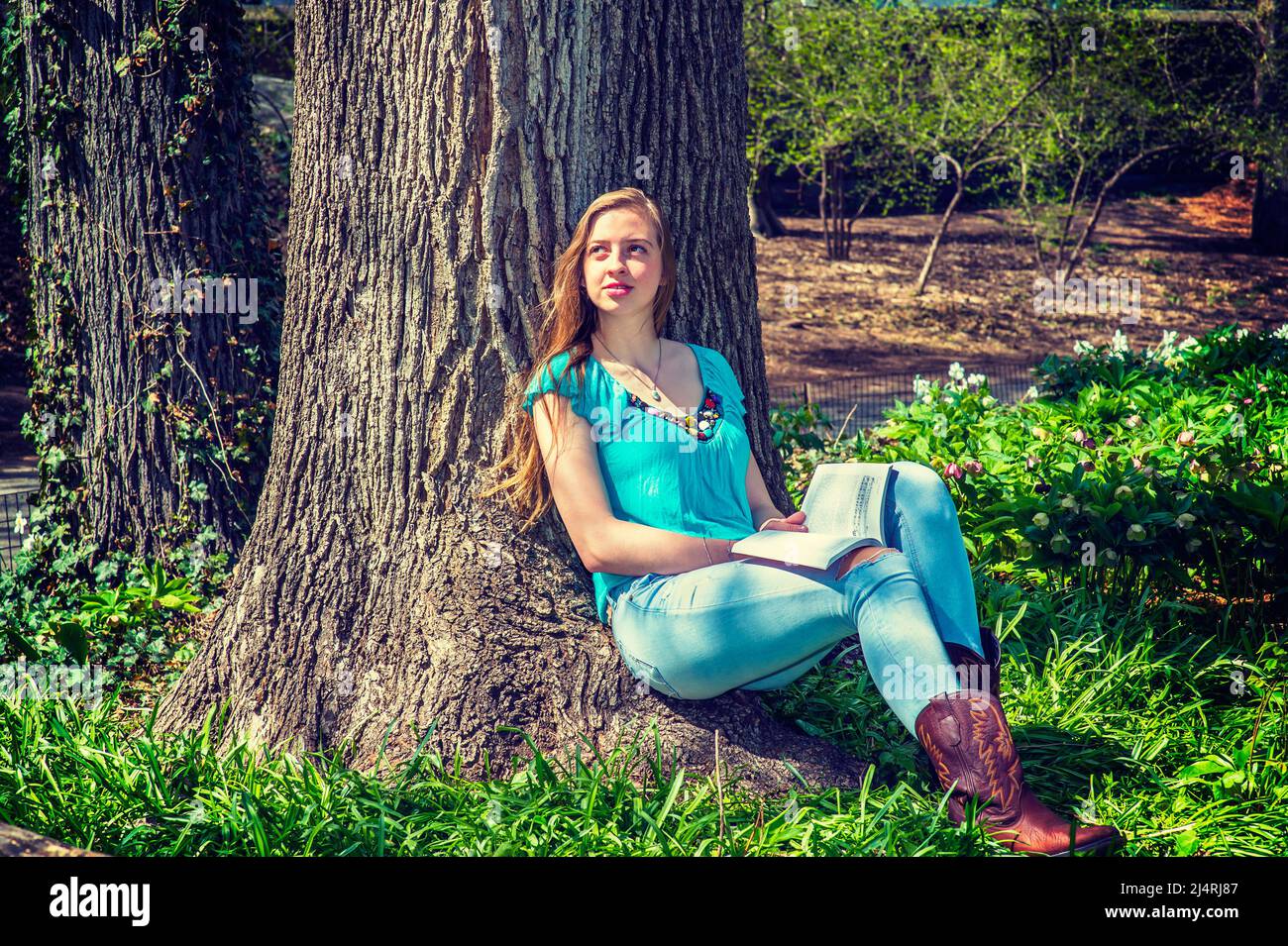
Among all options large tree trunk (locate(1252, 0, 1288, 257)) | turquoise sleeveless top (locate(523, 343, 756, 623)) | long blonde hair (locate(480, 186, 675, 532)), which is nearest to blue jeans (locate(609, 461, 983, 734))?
turquoise sleeveless top (locate(523, 343, 756, 623))

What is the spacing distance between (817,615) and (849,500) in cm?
41

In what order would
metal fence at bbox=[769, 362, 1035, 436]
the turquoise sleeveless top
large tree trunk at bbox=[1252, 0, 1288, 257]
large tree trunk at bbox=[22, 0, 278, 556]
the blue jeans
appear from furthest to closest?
large tree trunk at bbox=[1252, 0, 1288, 257], metal fence at bbox=[769, 362, 1035, 436], large tree trunk at bbox=[22, 0, 278, 556], the turquoise sleeveless top, the blue jeans

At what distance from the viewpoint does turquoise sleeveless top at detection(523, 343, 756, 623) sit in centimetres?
375

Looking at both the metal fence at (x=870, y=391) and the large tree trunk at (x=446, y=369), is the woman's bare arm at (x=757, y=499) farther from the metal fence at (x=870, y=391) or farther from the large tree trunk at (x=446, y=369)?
the metal fence at (x=870, y=391)

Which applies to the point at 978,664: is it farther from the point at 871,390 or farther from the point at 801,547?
the point at 871,390

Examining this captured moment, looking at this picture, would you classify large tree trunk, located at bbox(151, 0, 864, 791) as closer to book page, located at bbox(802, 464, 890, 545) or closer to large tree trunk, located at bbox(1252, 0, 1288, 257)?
book page, located at bbox(802, 464, 890, 545)

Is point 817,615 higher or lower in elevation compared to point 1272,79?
lower

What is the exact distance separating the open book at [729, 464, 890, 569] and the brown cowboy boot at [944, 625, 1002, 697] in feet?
1.24

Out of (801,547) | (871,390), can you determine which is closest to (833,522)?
(801,547)

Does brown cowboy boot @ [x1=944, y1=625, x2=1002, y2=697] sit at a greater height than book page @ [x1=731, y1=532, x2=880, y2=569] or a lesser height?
lesser

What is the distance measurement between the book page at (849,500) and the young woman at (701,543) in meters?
0.05

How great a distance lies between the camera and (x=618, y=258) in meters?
3.76

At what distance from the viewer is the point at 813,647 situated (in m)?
3.54

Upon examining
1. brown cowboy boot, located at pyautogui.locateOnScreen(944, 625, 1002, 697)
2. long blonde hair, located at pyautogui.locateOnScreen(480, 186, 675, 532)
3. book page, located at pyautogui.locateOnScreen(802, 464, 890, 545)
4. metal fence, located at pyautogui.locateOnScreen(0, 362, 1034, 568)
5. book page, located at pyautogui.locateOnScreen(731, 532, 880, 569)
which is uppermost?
long blonde hair, located at pyautogui.locateOnScreen(480, 186, 675, 532)
